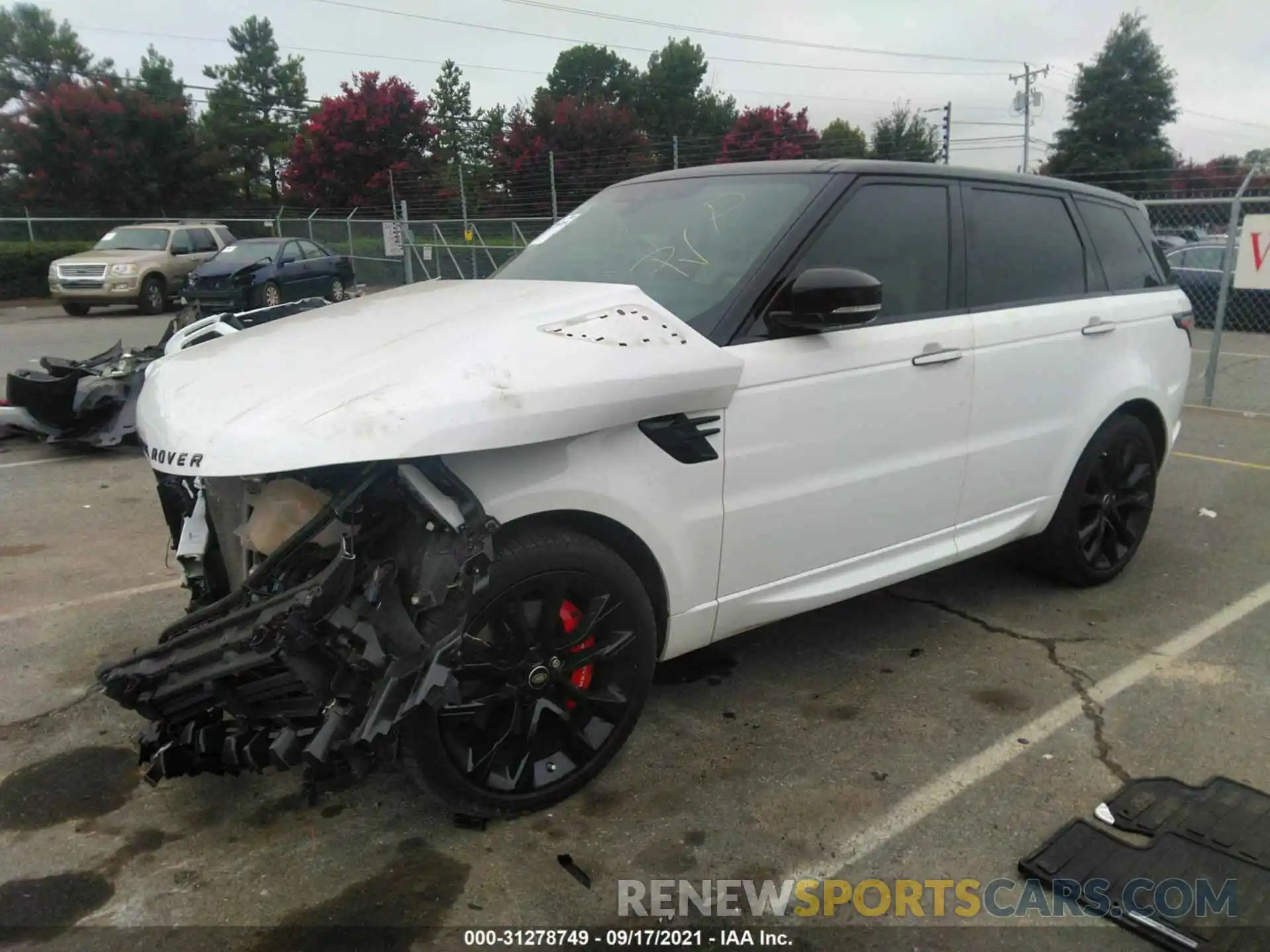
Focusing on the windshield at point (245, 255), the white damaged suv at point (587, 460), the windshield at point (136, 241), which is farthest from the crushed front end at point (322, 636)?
the windshield at point (136, 241)

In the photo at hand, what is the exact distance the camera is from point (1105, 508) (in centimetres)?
467

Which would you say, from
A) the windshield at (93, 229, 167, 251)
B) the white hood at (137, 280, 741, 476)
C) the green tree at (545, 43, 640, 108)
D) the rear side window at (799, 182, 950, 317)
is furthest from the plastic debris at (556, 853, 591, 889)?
the green tree at (545, 43, 640, 108)

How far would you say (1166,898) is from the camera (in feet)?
8.54

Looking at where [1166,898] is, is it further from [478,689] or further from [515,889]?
[478,689]

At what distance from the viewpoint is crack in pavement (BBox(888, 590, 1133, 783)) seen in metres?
3.27

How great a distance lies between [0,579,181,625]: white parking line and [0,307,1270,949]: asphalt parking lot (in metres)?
0.02

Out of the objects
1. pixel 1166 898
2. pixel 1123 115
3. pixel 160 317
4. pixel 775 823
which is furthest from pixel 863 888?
pixel 1123 115

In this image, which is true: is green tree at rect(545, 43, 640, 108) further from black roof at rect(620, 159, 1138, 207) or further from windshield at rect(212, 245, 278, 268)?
black roof at rect(620, 159, 1138, 207)

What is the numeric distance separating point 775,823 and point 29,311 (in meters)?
22.9

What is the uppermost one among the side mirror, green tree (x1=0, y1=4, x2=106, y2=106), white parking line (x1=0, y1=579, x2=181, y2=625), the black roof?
green tree (x1=0, y1=4, x2=106, y2=106)

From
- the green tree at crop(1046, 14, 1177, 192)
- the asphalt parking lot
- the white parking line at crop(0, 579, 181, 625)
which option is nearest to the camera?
the asphalt parking lot

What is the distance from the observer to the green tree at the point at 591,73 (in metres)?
55.1

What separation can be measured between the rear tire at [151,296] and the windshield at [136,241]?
2.55 ft

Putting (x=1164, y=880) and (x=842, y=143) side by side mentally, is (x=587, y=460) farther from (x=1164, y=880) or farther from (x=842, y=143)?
(x=842, y=143)
